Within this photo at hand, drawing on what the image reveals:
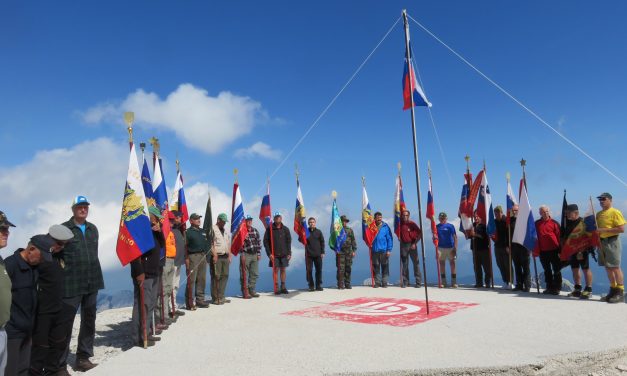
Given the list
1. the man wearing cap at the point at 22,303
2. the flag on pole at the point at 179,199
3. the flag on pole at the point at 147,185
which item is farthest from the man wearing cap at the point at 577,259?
the man wearing cap at the point at 22,303

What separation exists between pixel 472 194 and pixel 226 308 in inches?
322

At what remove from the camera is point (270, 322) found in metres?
8.14

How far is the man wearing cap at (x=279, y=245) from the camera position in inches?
490

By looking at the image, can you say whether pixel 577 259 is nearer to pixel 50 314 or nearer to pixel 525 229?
pixel 525 229

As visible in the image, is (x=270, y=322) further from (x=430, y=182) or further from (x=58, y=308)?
(x=430, y=182)

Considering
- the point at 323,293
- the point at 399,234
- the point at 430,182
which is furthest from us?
the point at 430,182

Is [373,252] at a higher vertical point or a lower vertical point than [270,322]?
higher

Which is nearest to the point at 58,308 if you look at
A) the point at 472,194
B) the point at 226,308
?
the point at 226,308

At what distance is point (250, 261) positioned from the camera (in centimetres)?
1187

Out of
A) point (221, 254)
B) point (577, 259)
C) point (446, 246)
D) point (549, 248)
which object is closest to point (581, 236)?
point (577, 259)

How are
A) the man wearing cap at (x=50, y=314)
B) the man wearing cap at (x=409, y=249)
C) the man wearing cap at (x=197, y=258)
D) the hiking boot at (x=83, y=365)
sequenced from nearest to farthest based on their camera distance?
the man wearing cap at (x=50, y=314) → the hiking boot at (x=83, y=365) → the man wearing cap at (x=197, y=258) → the man wearing cap at (x=409, y=249)

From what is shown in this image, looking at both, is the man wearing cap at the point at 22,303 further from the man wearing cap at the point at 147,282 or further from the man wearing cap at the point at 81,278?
Answer: the man wearing cap at the point at 147,282

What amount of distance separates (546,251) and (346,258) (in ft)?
18.4

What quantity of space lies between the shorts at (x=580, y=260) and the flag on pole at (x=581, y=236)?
88mm
